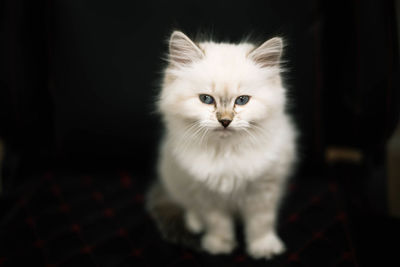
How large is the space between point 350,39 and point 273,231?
0.74 m

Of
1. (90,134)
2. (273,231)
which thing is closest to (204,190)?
(273,231)

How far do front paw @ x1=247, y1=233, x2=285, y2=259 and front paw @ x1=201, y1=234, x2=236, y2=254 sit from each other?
0.06 meters

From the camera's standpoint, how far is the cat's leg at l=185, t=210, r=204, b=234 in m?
1.18

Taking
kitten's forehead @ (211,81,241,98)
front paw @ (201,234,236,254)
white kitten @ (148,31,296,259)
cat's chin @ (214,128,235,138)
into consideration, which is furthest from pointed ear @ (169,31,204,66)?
front paw @ (201,234,236,254)

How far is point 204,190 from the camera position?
1029mm

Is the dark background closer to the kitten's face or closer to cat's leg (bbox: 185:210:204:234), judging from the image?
the kitten's face

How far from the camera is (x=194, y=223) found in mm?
1189

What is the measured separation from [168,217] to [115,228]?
19 centimetres

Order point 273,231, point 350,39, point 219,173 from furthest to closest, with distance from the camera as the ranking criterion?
point 350,39 → point 273,231 → point 219,173

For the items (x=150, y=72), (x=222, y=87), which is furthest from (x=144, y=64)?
(x=222, y=87)

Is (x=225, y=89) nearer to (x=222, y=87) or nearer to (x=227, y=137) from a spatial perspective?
(x=222, y=87)

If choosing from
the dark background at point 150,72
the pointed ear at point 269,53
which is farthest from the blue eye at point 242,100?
the dark background at point 150,72

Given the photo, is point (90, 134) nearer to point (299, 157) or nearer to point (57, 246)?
point (57, 246)

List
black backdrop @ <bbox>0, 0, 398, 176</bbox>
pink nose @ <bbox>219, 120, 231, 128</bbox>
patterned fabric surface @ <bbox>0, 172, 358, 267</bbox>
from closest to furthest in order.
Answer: pink nose @ <bbox>219, 120, 231, 128</bbox>, patterned fabric surface @ <bbox>0, 172, 358, 267</bbox>, black backdrop @ <bbox>0, 0, 398, 176</bbox>
